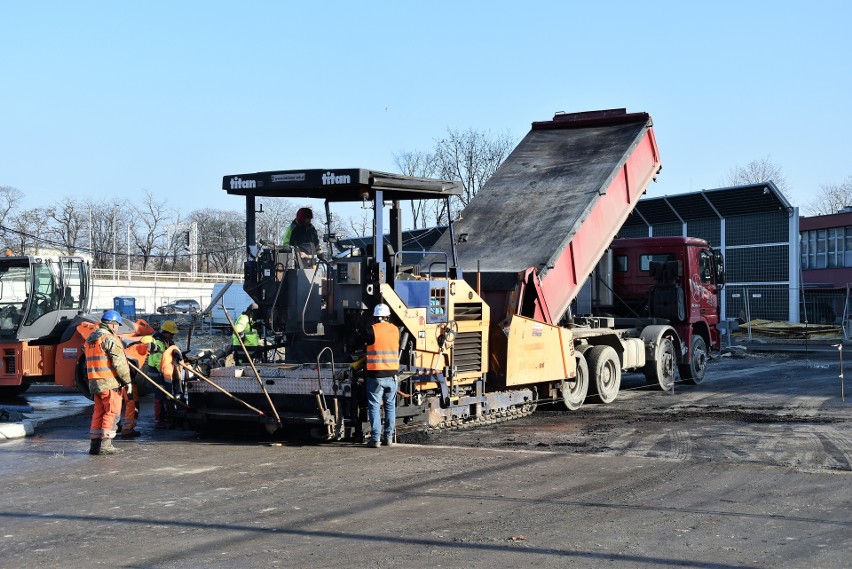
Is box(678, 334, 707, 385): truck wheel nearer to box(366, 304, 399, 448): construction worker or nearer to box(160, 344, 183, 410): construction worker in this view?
box(366, 304, 399, 448): construction worker

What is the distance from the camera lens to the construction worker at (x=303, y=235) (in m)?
11.6

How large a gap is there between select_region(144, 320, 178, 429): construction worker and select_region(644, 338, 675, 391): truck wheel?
28.9 feet

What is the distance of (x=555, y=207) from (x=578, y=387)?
9.37 feet

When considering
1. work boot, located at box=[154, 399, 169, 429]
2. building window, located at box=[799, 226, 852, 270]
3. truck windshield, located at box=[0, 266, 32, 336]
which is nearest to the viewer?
work boot, located at box=[154, 399, 169, 429]

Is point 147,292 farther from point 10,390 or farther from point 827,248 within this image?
point 827,248

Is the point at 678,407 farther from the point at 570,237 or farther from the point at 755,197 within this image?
the point at 755,197

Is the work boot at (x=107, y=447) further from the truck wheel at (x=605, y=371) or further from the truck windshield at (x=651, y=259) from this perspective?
the truck windshield at (x=651, y=259)

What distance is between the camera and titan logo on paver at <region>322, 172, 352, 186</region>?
34.9 ft

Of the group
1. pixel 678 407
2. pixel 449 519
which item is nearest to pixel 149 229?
pixel 678 407

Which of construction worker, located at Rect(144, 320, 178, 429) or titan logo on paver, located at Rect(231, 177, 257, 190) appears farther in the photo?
construction worker, located at Rect(144, 320, 178, 429)

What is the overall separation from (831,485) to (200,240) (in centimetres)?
A: 6508

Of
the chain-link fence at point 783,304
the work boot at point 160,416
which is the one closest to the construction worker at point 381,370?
the work boot at point 160,416

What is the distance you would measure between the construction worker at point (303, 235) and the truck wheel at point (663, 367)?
26.4 ft

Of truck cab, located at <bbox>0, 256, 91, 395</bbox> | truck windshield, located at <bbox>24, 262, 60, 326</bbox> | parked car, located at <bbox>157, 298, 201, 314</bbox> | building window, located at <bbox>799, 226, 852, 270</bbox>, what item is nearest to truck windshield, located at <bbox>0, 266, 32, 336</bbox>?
truck cab, located at <bbox>0, 256, 91, 395</bbox>
